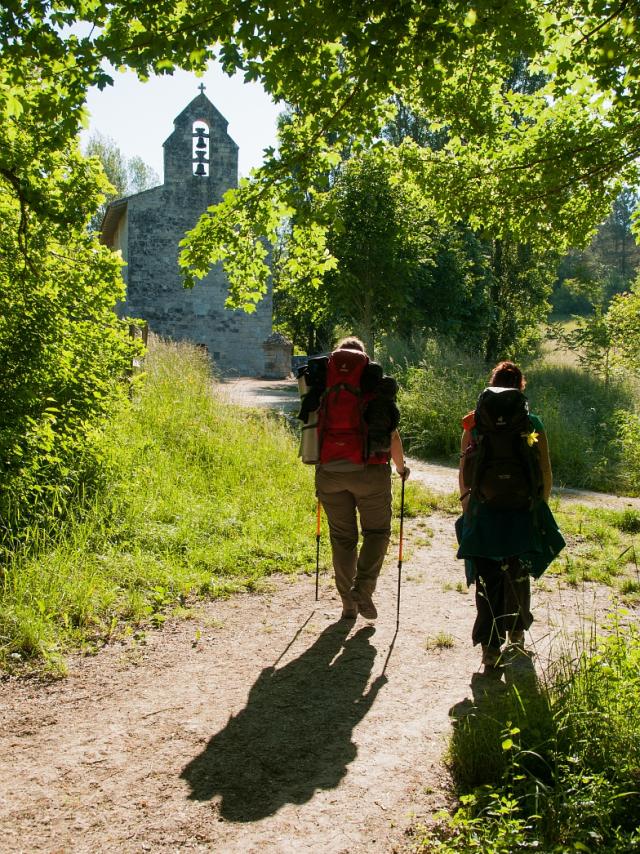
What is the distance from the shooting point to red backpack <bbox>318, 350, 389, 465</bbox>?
Result: 5230mm

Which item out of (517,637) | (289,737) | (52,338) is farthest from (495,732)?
(52,338)

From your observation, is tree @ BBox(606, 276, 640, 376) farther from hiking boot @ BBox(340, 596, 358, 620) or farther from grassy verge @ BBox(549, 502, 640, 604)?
hiking boot @ BBox(340, 596, 358, 620)

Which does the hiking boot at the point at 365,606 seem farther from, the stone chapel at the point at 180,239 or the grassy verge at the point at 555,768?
the stone chapel at the point at 180,239

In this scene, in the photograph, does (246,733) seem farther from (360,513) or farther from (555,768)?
(360,513)

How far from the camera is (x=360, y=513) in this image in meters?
5.32

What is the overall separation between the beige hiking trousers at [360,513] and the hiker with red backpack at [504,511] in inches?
28.8

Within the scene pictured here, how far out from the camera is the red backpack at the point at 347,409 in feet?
17.2

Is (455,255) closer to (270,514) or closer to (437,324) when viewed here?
(437,324)

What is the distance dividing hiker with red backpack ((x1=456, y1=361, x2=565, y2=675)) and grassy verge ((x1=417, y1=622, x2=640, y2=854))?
0.70 metres

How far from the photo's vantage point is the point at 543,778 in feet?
10.9

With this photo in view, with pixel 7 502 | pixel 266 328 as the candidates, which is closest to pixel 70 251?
pixel 7 502

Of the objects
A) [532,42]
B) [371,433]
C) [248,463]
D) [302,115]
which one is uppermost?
[532,42]

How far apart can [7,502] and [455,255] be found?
19.9 meters

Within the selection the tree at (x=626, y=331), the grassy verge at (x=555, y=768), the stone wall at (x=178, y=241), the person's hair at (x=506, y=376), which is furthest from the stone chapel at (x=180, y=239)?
the grassy verge at (x=555, y=768)
